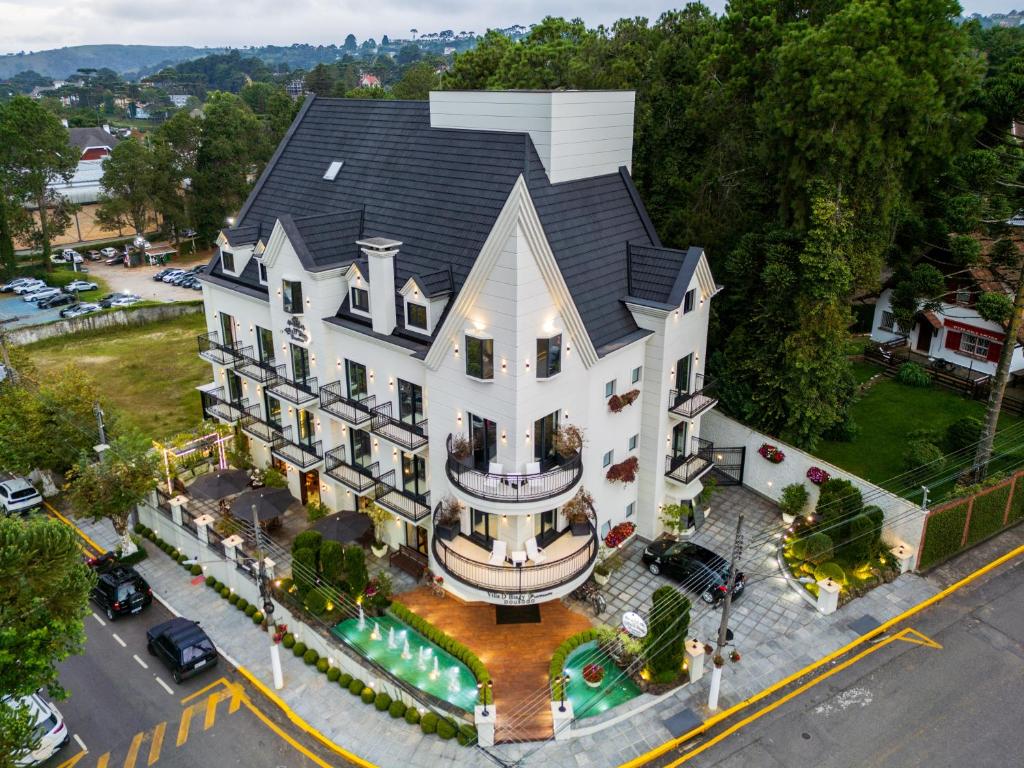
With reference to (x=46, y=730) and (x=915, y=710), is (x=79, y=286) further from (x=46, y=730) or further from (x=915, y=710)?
(x=915, y=710)

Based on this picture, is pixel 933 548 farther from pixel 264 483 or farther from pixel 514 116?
pixel 264 483

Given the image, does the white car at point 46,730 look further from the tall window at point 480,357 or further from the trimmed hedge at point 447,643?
the tall window at point 480,357

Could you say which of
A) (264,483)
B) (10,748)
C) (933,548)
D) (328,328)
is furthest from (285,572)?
(933,548)

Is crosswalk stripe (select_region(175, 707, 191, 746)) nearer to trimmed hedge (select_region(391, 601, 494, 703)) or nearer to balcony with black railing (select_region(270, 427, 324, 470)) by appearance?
trimmed hedge (select_region(391, 601, 494, 703))

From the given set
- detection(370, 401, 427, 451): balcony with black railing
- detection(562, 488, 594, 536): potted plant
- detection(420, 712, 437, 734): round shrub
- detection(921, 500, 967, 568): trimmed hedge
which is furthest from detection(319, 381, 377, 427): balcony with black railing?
detection(921, 500, 967, 568): trimmed hedge

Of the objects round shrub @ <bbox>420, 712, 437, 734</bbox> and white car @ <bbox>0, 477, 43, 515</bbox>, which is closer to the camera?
round shrub @ <bbox>420, 712, 437, 734</bbox>

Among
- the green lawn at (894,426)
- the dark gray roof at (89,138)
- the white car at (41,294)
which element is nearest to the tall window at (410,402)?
the green lawn at (894,426)

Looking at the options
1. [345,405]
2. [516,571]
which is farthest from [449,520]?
[345,405]
